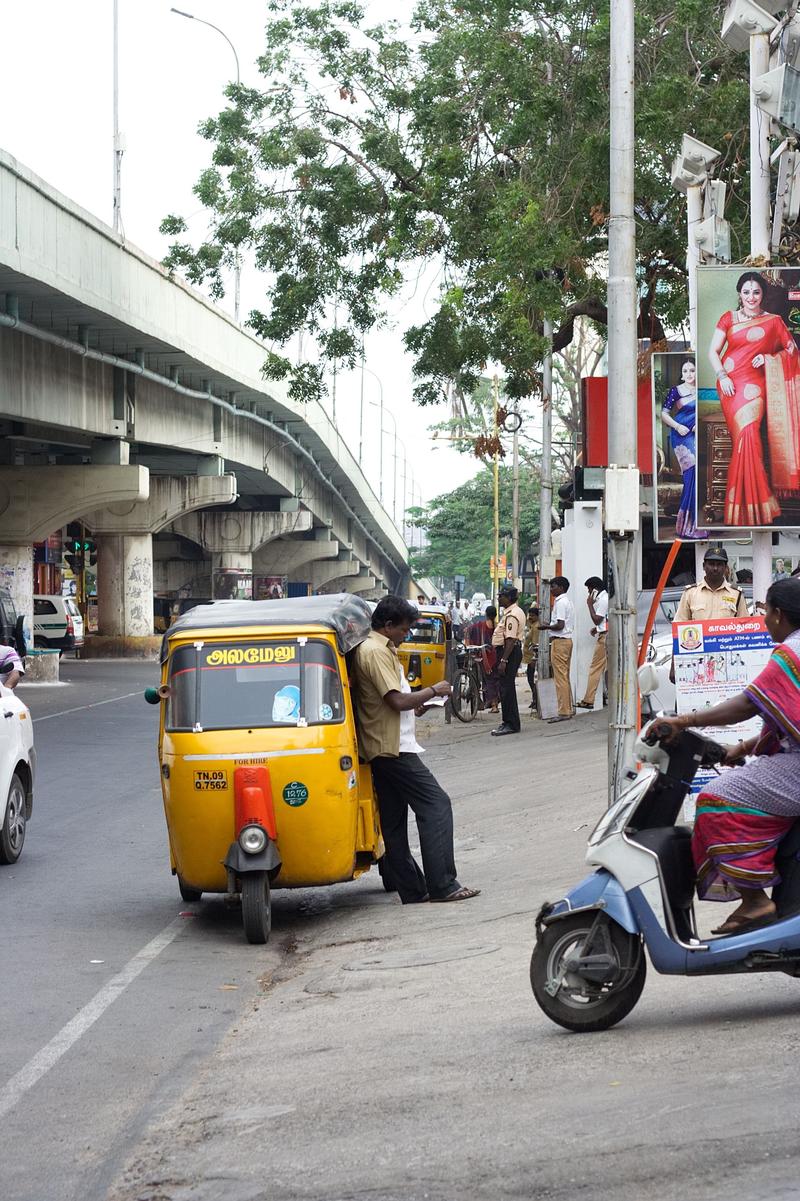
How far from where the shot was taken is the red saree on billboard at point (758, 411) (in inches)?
504

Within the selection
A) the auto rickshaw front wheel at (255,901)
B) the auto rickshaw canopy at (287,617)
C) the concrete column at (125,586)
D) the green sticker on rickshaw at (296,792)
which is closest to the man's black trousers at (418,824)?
the green sticker on rickshaw at (296,792)

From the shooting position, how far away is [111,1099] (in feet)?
19.4

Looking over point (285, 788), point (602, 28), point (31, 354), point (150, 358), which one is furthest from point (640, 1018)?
point (150, 358)

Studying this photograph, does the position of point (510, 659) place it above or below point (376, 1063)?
above

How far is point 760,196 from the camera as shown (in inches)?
534

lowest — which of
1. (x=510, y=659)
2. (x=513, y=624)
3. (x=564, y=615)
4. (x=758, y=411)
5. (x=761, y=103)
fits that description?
(x=510, y=659)

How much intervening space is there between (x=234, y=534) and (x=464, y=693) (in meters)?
35.5

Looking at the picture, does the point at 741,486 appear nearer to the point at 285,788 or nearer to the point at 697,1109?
the point at 285,788

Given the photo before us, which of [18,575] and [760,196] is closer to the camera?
[760,196]

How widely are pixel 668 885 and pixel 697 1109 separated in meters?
1.17

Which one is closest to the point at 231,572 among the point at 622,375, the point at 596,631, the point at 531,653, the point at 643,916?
the point at 531,653

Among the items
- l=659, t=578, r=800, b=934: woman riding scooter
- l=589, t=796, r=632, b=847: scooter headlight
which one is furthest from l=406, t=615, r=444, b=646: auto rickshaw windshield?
l=659, t=578, r=800, b=934: woman riding scooter

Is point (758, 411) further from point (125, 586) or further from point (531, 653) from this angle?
point (125, 586)

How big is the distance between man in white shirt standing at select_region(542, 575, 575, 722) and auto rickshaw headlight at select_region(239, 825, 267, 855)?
12929mm
